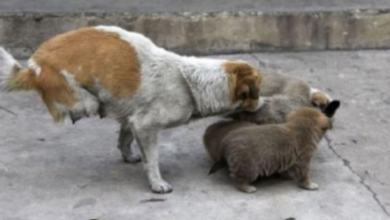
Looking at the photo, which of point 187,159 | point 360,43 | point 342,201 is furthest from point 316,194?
point 360,43

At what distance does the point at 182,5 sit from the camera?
6727 millimetres

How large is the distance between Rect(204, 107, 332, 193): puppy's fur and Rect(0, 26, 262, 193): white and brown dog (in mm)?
226

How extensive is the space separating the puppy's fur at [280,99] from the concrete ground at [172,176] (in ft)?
0.91

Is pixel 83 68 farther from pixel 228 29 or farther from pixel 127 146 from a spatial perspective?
pixel 228 29

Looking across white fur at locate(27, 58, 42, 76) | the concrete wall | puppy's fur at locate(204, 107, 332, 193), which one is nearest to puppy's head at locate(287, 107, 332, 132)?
puppy's fur at locate(204, 107, 332, 193)

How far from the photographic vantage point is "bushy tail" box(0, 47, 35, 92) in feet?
13.6

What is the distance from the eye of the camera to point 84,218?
394cm

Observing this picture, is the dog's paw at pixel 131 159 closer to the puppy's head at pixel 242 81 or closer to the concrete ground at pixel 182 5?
the puppy's head at pixel 242 81

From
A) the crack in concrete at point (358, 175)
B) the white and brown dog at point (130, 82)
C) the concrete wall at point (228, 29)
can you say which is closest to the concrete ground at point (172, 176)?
the crack in concrete at point (358, 175)

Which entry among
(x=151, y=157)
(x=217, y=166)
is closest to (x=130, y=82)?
(x=151, y=157)

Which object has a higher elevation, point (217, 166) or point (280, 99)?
point (280, 99)

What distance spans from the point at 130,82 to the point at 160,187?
0.56 meters

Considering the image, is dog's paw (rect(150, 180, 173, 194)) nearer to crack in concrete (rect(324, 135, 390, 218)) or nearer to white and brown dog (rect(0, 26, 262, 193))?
white and brown dog (rect(0, 26, 262, 193))

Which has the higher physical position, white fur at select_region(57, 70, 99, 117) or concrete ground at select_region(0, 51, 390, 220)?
white fur at select_region(57, 70, 99, 117)
